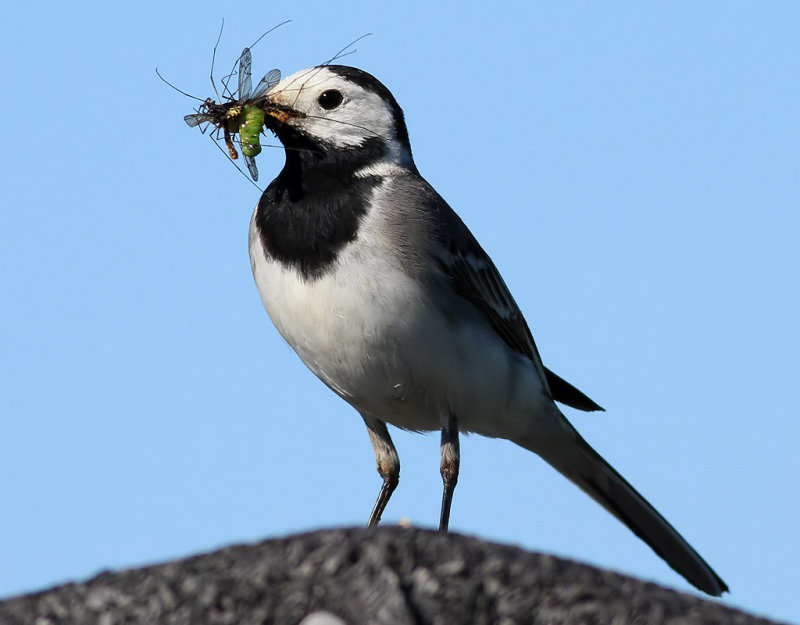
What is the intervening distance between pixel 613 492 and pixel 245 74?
3579 millimetres

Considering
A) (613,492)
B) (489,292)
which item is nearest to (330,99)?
(489,292)

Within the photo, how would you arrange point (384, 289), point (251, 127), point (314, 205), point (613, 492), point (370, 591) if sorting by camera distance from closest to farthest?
point (370, 591) < point (384, 289) < point (314, 205) < point (251, 127) < point (613, 492)

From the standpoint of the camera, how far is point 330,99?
7.41 m

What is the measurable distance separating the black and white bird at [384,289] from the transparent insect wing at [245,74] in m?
0.16

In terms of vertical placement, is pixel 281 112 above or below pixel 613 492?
above

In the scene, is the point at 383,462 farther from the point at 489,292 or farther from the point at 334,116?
the point at 334,116

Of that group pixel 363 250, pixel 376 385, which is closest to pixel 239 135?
pixel 363 250

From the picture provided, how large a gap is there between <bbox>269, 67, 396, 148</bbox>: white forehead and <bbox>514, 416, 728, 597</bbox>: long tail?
230 cm

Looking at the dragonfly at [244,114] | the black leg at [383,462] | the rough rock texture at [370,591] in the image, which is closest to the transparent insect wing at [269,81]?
the dragonfly at [244,114]

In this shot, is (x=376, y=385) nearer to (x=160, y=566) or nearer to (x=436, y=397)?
(x=436, y=397)

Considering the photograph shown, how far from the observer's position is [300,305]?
6.86 meters

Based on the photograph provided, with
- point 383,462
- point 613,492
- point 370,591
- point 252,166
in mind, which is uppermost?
point 252,166

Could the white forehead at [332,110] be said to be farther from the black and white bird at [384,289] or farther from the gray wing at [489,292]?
the gray wing at [489,292]

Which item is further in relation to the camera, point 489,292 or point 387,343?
point 489,292
